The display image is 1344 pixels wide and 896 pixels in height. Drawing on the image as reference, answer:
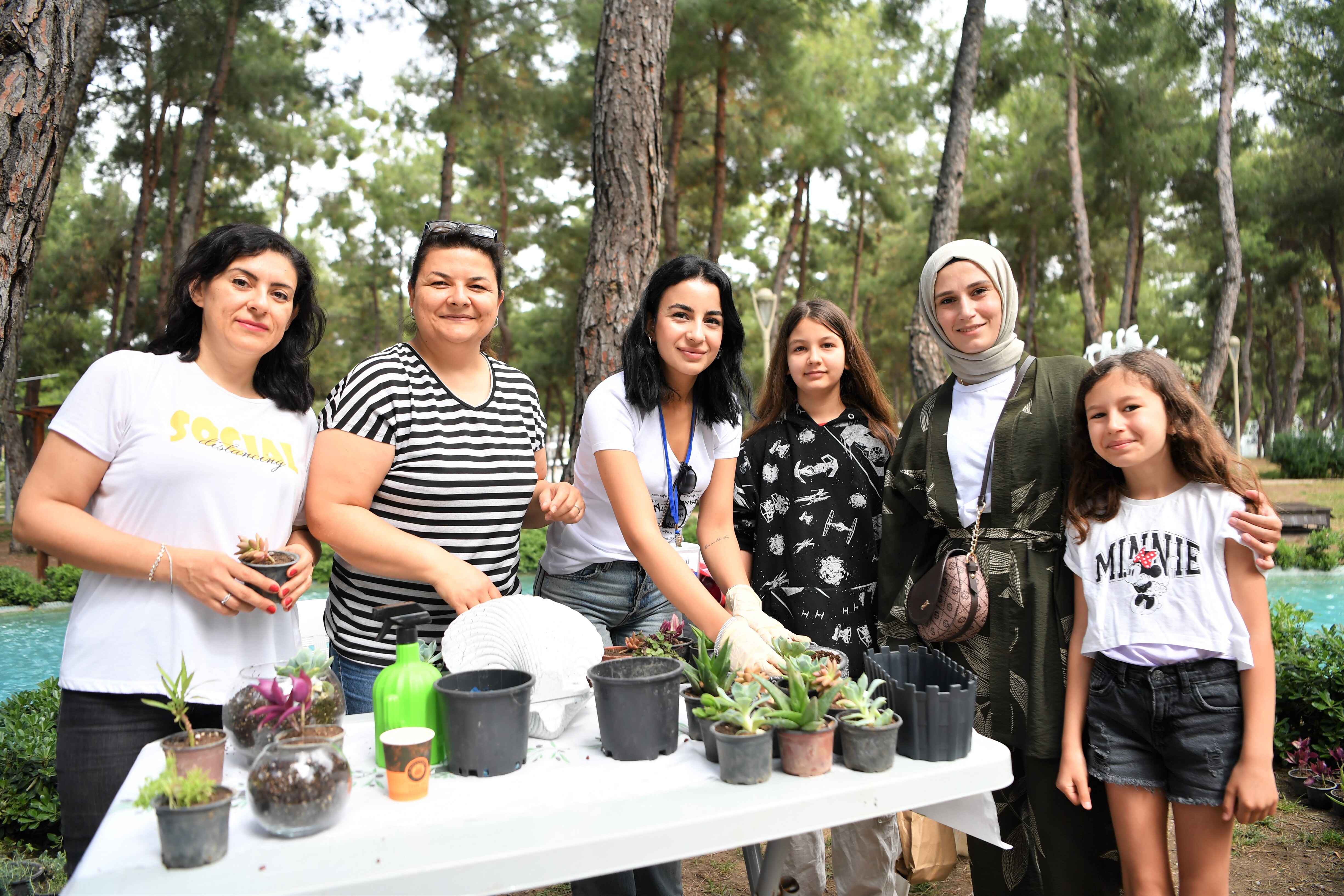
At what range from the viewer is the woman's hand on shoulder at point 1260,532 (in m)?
1.91

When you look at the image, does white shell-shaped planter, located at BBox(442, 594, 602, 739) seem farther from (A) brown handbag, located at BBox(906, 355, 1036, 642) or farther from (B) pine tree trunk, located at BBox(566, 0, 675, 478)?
(B) pine tree trunk, located at BBox(566, 0, 675, 478)

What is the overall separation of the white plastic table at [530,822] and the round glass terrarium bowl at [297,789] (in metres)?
0.03

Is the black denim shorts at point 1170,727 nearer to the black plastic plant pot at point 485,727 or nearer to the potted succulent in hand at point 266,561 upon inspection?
the black plastic plant pot at point 485,727

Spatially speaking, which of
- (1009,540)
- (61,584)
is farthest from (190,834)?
(61,584)

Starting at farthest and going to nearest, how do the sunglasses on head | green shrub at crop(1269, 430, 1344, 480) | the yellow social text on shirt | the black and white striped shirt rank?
1. green shrub at crop(1269, 430, 1344, 480)
2. the sunglasses on head
3. the black and white striped shirt
4. the yellow social text on shirt

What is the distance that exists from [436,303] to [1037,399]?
1.59 m

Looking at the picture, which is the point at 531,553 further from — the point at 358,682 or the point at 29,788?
the point at 358,682

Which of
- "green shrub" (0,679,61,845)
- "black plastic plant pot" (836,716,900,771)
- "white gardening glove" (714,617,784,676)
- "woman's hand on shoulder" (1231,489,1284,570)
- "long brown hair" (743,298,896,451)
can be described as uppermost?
"long brown hair" (743,298,896,451)

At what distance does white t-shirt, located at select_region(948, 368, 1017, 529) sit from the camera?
2.31 metres

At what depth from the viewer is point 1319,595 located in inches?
352

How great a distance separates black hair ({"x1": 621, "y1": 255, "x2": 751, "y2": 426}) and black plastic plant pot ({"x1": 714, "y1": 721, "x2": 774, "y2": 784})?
1.10 m

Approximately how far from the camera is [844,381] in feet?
9.27

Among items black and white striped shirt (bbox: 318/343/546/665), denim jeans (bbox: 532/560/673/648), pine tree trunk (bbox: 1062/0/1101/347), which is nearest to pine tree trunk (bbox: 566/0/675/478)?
denim jeans (bbox: 532/560/673/648)

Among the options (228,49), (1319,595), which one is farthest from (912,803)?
(228,49)
